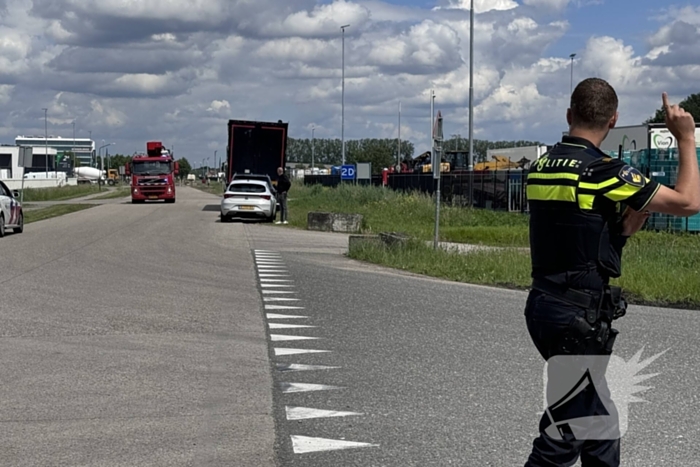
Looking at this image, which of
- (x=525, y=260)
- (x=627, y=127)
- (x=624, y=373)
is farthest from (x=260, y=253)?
(x=627, y=127)

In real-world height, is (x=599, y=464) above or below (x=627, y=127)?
below

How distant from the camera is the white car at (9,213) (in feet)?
88.8

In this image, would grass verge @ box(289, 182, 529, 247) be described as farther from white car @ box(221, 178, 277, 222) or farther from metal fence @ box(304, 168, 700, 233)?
metal fence @ box(304, 168, 700, 233)

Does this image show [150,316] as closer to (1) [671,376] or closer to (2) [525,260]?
(1) [671,376]

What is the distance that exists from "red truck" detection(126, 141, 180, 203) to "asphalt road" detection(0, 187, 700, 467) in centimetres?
3669

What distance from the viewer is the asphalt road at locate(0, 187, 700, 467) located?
6.18 meters

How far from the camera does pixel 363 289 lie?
582 inches

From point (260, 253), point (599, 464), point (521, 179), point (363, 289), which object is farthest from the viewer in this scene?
point (521, 179)

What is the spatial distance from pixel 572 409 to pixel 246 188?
101ft

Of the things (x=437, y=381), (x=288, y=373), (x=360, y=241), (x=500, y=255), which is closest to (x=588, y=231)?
(x=437, y=381)

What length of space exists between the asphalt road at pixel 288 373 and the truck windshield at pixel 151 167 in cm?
3664

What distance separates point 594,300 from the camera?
4125 mm

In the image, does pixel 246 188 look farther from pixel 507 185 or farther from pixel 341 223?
pixel 507 185

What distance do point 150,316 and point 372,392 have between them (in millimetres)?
4904
